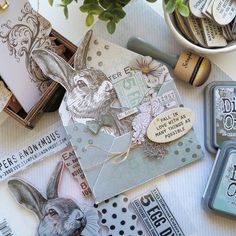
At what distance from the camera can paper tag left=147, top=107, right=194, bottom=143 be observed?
2.33 ft

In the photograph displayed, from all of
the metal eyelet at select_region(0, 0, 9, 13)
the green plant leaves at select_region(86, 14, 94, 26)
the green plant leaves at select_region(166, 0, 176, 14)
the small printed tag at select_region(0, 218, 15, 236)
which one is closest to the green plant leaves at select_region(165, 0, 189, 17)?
the green plant leaves at select_region(166, 0, 176, 14)

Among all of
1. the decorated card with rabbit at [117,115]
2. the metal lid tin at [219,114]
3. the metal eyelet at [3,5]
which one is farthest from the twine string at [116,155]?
the metal eyelet at [3,5]

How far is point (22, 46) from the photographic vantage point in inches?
26.7

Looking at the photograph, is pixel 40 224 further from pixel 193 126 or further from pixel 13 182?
pixel 193 126

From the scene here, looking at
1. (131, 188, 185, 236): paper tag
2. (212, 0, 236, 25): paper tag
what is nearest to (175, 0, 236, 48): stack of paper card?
(212, 0, 236, 25): paper tag

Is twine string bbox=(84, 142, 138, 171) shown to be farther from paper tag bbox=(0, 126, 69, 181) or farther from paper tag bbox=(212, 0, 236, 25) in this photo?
paper tag bbox=(212, 0, 236, 25)

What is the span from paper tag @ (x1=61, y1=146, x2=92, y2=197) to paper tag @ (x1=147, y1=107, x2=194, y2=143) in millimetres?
114

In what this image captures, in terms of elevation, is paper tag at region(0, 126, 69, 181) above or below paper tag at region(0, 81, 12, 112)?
below

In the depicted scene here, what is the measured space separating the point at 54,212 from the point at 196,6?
0.35m

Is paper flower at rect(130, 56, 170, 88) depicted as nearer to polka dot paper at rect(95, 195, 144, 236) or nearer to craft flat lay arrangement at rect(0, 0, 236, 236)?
craft flat lay arrangement at rect(0, 0, 236, 236)

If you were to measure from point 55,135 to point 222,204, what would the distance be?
0.84ft

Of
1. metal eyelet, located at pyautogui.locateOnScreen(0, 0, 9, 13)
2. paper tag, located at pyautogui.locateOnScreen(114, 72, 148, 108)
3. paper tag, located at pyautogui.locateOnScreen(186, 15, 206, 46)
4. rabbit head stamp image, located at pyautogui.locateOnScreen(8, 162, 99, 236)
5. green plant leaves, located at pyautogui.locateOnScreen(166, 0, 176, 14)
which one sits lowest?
rabbit head stamp image, located at pyautogui.locateOnScreen(8, 162, 99, 236)

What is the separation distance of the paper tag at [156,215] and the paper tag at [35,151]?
0.14m

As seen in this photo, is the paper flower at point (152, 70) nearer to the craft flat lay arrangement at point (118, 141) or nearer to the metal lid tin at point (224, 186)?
the craft flat lay arrangement at point (118, 141)
